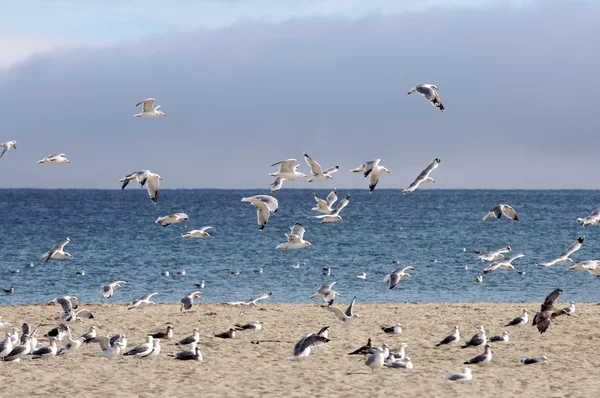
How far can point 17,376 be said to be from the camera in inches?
587

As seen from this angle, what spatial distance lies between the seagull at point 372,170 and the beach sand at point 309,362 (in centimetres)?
320

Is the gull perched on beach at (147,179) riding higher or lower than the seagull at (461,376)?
higher

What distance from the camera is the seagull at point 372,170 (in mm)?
19462

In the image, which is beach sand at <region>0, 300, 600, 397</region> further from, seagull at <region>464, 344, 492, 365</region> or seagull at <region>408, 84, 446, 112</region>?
seagull at <region>408, 84, 446, 112</region>

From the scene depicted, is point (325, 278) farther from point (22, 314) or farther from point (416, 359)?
point (416, 359)

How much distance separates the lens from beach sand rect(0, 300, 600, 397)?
14.3 metres

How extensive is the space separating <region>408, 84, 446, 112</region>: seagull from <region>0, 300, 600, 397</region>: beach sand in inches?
189

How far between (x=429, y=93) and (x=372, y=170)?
2.23m

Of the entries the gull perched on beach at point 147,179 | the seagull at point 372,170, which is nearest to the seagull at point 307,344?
the seagull at point 372,170

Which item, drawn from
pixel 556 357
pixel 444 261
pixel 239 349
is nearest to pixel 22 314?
pixel 239 349

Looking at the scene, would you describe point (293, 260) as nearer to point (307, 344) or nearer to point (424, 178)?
point (424, 178)

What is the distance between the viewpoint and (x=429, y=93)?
1869cm

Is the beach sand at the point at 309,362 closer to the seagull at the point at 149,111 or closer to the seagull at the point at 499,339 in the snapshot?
the seagull at the point at 499,339

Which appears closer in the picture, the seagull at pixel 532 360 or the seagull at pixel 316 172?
the seagull at pixel 532 360
